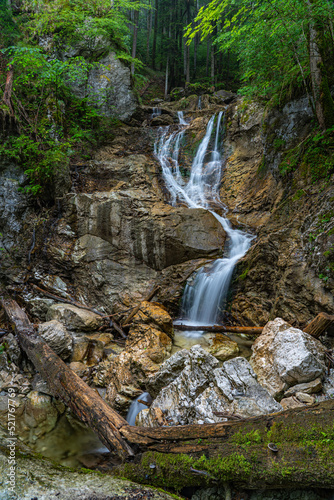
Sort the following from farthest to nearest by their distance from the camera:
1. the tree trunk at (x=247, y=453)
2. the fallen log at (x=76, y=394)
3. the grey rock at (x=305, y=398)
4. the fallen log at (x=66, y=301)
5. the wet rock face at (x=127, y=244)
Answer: the wet rock face at (x=127, y=244), the fallen log at (x=66, y=301), the grey rock at (x=305, y=398), the fallen log at (x=76, y=394), the tree trunk at (x=247, y=453)

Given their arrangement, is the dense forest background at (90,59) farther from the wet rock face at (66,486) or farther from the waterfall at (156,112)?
the wet rock face at (66,486)

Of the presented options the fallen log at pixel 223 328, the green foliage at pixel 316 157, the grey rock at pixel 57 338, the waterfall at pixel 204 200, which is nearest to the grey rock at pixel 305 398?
the fallen log at pixel 223 328

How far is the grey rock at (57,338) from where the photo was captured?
5.19 m

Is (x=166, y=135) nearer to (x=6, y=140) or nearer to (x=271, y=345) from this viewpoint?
(x=6, y=140)

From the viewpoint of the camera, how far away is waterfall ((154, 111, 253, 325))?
259 inches

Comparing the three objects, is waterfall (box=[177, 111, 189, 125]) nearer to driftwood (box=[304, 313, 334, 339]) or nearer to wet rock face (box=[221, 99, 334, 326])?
wet rock face (box=[221, 99, 334, 326])

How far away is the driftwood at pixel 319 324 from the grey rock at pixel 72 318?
482 centimetres

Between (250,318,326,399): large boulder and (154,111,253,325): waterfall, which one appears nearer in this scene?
(250,318,326,399): large boulder

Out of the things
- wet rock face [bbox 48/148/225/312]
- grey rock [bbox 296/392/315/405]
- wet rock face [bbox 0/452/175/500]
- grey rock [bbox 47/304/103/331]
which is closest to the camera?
wet rock face [bbox 0/452/175/500]

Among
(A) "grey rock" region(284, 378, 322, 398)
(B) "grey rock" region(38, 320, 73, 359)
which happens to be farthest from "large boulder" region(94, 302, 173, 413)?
(A) "grey rock" region(284, 378, 322, 398)

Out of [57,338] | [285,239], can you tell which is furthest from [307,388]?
[57,338]

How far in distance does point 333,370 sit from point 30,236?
859 centimetres

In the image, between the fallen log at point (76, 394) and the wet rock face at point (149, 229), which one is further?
the wet rock face at point (149, 229)

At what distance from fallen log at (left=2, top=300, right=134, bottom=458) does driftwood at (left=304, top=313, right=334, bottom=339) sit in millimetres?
3070
